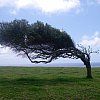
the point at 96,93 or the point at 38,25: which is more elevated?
the point at 38,25

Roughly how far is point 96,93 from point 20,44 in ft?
85.2

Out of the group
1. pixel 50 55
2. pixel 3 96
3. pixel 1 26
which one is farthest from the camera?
pixel 50 55

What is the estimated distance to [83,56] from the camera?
54.8 m

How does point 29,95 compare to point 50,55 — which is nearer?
point 29,95

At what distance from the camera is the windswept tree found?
5194 cm

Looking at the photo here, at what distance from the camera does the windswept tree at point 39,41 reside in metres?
51.9

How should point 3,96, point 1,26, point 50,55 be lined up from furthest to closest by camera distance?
point 50,55, point 1,26, point 3,96

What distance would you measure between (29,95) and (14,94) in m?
1.49

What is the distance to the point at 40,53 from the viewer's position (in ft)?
184

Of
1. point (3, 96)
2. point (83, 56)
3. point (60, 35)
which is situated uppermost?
point (60, 35)

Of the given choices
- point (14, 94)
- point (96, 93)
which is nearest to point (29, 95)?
point (14, 94)

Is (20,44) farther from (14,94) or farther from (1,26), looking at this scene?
(14,94)

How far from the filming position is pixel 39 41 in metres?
54.1

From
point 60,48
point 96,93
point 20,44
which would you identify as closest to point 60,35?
point 60,48
